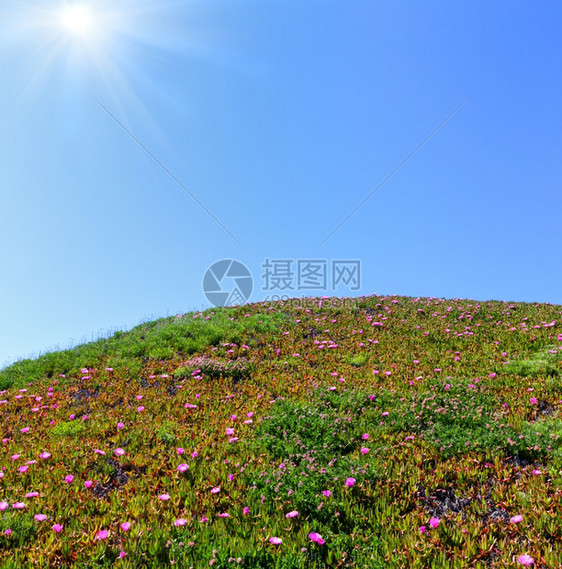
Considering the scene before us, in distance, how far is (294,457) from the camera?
18.7 feet

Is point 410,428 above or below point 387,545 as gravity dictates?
above

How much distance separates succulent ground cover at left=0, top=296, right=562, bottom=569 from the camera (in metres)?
4.04

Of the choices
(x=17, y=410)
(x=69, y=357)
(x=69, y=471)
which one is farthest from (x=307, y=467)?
(x=69, y=357)

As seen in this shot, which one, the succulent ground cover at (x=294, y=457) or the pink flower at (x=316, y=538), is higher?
the succulent ground cover at (x=294, y=457)

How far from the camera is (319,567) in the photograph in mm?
3787

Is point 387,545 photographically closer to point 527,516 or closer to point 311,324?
point 527,516

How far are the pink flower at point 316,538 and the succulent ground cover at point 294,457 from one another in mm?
13

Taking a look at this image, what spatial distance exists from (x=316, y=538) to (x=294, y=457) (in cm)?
171

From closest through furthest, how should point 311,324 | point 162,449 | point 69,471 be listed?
1. point 69,471
2. point 162,449
3. point 311,324

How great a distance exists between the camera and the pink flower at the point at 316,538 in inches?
157

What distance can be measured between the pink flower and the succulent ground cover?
0.01m

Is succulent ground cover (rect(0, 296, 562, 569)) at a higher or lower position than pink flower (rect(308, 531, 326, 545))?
higher

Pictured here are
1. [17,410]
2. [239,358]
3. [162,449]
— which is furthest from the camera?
[239,358]

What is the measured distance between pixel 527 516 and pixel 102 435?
20.5 ft
